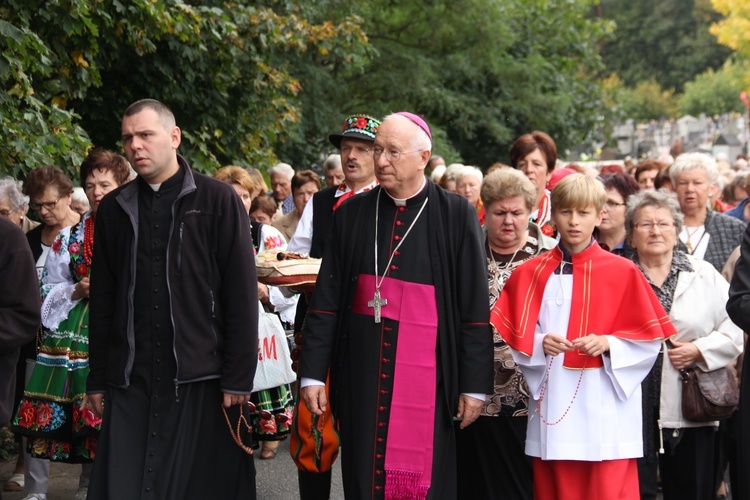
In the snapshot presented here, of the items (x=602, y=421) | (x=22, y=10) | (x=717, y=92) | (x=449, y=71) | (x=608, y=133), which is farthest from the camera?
(x=717, y=92)

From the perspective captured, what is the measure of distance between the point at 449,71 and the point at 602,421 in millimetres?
15656

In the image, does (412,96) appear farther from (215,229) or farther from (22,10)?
(215,229)

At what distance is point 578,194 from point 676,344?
1.18m

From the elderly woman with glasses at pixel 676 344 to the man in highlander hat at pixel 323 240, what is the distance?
1.57 meters

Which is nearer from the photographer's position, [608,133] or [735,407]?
[735,407]

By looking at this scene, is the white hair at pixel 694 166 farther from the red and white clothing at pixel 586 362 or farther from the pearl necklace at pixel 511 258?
the red and white clothing at pixel 586 362

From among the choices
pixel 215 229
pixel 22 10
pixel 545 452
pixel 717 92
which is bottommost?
pixel 545 452

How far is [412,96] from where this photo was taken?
18.8 metres

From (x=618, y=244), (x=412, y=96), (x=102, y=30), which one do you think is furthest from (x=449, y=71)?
(x=618, y=244)

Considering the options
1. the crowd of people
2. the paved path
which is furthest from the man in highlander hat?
the paved path

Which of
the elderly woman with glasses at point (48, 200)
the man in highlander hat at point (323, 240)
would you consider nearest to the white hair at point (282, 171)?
the elderly woman with glasses at point (48, 200)

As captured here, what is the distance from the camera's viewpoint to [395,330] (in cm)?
482

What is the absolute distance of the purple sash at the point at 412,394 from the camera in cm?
478

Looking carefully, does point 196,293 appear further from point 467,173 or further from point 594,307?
point 467,173
